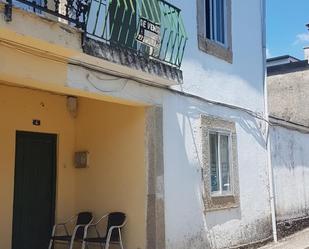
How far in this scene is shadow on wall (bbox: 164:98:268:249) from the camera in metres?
8.10

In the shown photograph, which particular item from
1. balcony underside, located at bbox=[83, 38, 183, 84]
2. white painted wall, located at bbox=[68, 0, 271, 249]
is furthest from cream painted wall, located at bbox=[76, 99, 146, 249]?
balcony underside, located at bbox=[83, 38, 183, 84]

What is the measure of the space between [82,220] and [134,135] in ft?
6.05

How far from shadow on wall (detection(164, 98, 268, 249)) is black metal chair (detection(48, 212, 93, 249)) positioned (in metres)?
1.52

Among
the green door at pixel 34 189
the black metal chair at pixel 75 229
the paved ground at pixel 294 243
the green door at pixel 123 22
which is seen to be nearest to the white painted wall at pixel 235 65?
the green door at pixel 123 22

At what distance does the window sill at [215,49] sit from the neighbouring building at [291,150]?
2818 mm

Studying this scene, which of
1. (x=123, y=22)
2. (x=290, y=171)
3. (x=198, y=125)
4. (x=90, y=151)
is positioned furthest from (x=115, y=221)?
(x=290, y=171)

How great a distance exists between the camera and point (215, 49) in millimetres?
9742

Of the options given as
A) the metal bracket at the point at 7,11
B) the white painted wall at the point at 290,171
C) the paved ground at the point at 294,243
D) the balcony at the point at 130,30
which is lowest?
the paved ground at the point at 294,243

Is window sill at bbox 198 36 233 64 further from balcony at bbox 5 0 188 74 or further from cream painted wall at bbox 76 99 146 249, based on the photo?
cream painted wall at bbox 76 99 146 249

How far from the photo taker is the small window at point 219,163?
934cm

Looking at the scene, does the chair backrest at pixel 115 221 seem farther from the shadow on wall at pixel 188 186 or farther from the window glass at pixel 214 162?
the window glass at pixel 214 162

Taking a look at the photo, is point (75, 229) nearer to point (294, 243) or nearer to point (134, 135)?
point (134, 135)

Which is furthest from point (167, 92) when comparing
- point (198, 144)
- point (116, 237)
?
point (116, 237)

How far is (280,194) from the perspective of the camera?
12250 millimetres
